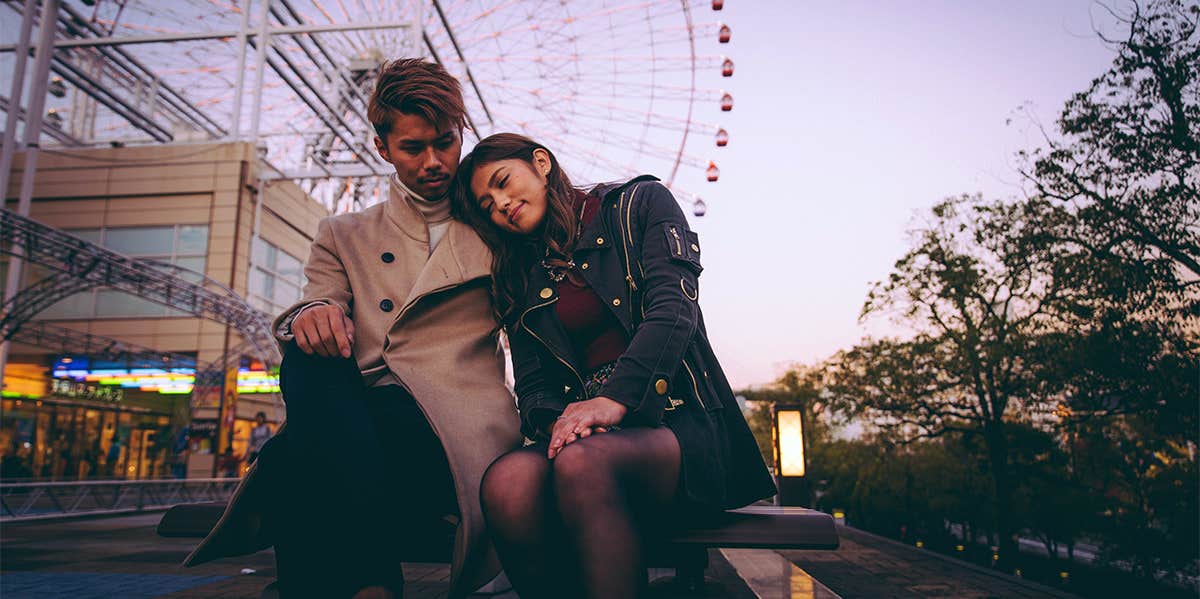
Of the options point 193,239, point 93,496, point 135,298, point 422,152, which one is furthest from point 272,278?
point 422,152

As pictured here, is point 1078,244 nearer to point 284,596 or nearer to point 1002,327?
point 1002,327

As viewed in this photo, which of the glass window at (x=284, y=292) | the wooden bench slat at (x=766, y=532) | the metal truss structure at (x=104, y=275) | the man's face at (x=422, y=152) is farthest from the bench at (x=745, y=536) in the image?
the glass window at (x=284, y=292)

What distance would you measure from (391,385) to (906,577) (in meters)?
8.28

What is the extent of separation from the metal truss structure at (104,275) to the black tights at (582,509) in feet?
38.4

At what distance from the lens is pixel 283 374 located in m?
1.60

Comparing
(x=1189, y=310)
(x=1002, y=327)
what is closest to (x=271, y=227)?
(x=1002, y=327)

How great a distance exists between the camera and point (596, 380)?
1.79 m

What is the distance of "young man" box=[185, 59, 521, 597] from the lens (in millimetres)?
1456

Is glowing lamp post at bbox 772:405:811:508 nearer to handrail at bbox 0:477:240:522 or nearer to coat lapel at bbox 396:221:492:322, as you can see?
handrail at bbox 0:477:240:522

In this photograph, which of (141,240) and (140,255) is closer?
(140,255)

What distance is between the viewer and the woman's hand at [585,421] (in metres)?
1.48

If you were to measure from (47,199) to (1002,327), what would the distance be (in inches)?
953

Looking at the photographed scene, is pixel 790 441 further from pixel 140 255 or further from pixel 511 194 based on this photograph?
pixel 140 255

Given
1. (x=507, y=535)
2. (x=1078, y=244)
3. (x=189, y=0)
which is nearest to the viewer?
(x=507, y=535)
